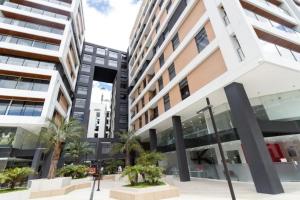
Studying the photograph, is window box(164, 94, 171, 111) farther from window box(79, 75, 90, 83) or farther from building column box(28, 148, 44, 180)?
window box(79, 75, 90, 83)

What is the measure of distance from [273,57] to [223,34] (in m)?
4.36

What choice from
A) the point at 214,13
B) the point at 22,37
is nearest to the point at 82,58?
the point at 22,37

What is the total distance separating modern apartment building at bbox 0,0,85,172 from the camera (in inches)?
898

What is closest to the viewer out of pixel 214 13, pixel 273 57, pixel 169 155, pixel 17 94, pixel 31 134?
pixel 273 57

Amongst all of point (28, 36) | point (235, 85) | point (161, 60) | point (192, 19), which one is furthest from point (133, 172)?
point (28, 36)

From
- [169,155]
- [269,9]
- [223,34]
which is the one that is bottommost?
[169,155]

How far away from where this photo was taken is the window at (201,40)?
17.1 meters

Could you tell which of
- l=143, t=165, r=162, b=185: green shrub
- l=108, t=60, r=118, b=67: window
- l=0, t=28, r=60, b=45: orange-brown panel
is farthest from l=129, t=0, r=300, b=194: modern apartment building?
l=108, t=60, r=118, b=67: window

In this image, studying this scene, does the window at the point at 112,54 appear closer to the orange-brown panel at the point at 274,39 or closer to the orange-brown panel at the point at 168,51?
the orange-brown panel at the point at 168,51

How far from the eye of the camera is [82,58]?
47.6m

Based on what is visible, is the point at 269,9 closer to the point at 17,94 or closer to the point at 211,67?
the point at 211,67

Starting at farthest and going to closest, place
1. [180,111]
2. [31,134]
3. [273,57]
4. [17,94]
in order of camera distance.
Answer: [31,134] → [17,94] → [180,111] → [273,57]

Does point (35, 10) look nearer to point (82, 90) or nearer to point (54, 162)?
point (82, 90)

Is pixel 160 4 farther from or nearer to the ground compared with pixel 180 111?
farther from the ground
